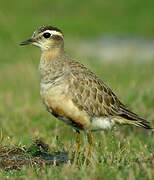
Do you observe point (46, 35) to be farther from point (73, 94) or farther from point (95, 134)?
point (95, 134)

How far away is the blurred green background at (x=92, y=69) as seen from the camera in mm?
6273

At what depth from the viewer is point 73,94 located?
272 inches

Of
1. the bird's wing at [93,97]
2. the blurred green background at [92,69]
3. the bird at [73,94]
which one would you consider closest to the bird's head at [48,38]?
the bird at [73,94]

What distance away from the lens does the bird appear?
6785 mm

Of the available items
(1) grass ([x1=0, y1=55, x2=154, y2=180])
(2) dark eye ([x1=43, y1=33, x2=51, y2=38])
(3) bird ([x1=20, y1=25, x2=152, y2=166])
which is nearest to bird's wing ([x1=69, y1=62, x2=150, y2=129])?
(3) bird ([x1=20, y1=25, x2=152, y2=166])

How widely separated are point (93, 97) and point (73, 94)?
18.7 inches

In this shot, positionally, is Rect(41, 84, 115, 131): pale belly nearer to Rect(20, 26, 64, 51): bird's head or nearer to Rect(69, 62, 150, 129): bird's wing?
Rect(69, 62, 150, 129): bird's wing

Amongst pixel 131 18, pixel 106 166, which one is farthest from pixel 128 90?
pixel 131 18

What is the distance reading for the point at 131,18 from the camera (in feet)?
99.3

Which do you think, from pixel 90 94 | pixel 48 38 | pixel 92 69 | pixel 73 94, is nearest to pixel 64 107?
pixel 73 94

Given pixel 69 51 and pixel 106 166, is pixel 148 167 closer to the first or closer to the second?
pixel 106 166

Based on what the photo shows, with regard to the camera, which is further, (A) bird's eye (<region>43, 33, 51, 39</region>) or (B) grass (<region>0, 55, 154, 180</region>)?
(A) bird's eye (<region>43, 33, 51, 39</region>)

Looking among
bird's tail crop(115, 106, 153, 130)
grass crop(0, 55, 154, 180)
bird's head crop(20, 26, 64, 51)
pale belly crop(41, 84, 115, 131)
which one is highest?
bird's head crop(20, 26, 64, 51)

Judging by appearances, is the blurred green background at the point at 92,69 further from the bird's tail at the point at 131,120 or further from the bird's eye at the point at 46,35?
the bird's eye at the point at 46,35
